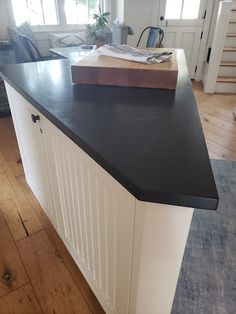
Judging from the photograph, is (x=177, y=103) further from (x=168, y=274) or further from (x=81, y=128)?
(x=168, y=274)

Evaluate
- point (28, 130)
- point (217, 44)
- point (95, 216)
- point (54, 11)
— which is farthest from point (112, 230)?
point (54, 11)

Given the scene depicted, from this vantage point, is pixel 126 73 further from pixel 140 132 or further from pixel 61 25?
pixel 61 25

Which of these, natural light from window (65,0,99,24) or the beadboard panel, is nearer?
the beadboard panel

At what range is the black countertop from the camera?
0.50 m

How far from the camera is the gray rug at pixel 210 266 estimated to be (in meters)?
1.15

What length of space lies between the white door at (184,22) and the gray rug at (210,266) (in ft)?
11.8

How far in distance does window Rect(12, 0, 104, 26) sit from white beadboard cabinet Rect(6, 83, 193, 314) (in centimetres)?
340

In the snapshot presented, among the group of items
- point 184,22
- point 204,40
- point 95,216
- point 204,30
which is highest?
point 184,22

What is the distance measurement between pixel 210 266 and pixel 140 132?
3.36 ft

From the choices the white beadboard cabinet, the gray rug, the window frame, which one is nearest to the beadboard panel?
the white beadboard cabinet

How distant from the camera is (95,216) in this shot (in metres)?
0.82

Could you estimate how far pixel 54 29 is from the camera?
4117mm

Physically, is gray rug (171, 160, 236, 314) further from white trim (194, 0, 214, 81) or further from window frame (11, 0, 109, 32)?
window frame (11, 0, 109, 32)

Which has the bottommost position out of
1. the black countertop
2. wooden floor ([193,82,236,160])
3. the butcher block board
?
wooden floor ([193,82,236,160])
